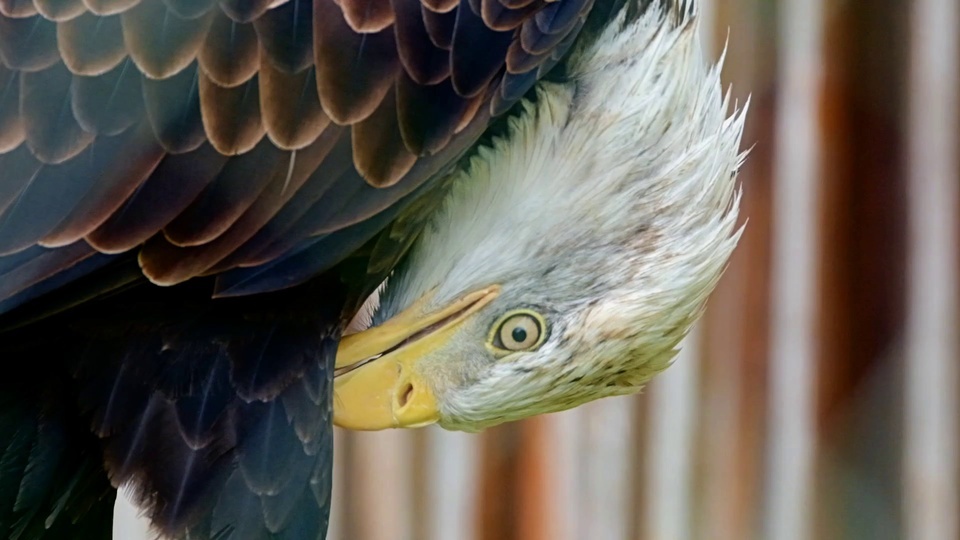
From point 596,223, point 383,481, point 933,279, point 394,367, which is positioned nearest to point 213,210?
point 394,367

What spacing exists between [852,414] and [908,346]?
14 cm

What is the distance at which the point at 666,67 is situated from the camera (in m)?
1.39

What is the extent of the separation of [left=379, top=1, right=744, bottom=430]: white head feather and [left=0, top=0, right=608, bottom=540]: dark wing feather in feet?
0.31

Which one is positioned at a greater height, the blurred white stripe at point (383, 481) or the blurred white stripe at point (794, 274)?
the blurred white stripe at point (794, 274)

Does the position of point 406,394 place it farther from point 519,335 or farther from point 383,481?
point 383,481

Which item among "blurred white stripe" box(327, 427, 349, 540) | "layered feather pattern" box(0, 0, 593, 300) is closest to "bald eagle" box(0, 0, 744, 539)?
"layered feather pattern" box(0, 0, 593, 300)

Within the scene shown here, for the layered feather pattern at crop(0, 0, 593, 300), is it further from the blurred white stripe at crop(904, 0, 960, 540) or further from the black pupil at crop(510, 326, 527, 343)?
the blurred white stripe at crop(904, 0, 960, 540)

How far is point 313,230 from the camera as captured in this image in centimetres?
124

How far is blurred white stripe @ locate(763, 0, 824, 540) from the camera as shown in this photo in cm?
190

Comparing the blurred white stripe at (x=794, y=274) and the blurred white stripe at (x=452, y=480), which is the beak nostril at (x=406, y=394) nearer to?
the blurred white stripe at (x=452, y=480)

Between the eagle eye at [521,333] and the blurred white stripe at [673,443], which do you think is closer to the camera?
the eagle eye at [521,333]

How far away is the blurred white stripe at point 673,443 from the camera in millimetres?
1944

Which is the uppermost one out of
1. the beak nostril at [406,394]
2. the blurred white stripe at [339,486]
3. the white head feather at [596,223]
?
the white head feather at [596,223]

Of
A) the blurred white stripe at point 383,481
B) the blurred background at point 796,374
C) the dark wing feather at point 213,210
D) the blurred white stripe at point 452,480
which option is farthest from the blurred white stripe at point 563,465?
the dark wing feather at point 213,210
